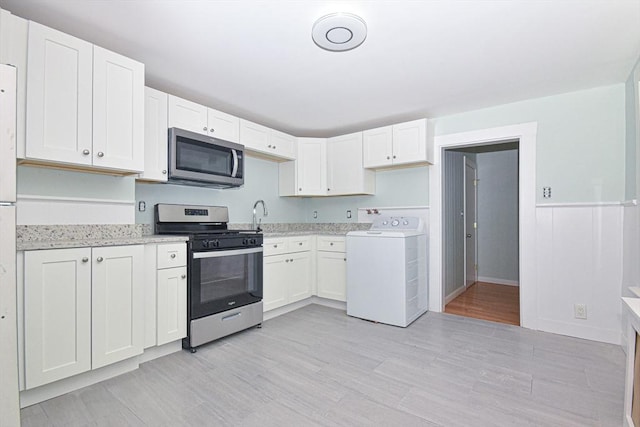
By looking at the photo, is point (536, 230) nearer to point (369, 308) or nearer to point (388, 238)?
point (388, 238)

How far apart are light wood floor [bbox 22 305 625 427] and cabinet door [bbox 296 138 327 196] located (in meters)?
1.86

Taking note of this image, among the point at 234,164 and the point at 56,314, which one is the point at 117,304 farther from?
the point at 234,164

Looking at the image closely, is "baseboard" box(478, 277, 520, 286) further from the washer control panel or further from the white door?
the washer control panel

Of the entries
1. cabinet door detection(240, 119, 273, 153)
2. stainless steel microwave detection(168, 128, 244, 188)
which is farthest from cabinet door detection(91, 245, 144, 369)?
cabinet door detection(240, 119, 273, 153)

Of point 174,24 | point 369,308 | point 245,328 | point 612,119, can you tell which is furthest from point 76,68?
point 612,119

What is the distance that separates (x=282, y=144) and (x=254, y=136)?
458mm

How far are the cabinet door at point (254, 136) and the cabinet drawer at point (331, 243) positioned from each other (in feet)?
4.09

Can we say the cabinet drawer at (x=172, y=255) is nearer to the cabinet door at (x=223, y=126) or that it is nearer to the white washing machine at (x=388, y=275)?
the cabinet door at (x=223, y=126)

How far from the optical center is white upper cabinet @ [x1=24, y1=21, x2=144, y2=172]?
1797mm

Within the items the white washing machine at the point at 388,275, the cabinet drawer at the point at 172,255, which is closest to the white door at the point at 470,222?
the white washing machine at the point at 388,275

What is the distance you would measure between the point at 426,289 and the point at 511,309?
3.65 feet

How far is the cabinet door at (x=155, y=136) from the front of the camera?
2502 millimetres

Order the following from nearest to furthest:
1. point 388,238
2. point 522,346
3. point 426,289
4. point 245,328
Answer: point 522,346 < point 245,328 < point 388,238 < point 426,289

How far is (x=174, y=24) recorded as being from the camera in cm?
191
